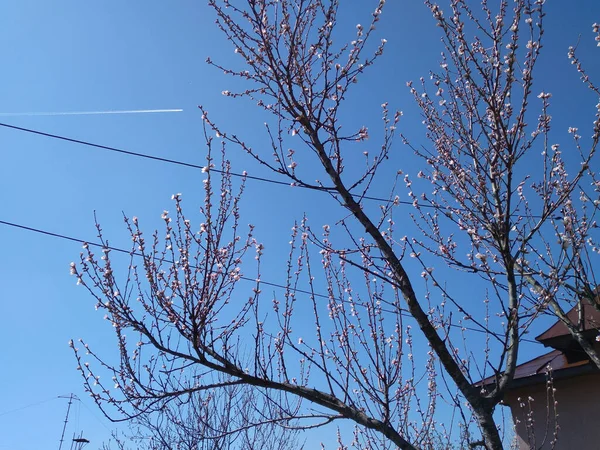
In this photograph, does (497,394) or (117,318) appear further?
(117,318)

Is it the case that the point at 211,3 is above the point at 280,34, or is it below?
above

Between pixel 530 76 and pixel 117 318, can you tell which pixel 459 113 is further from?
pixel 117 318

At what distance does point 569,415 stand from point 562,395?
25 centimetres

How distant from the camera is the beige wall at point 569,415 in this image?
6078 mm

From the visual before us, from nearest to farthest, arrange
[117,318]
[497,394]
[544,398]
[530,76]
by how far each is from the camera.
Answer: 1. [497,394]
2. [117,318]
3. [530,76]
4. [544,398]

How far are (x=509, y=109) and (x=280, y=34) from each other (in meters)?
1.65

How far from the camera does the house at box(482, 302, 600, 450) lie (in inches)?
240

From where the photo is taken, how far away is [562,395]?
6.47m

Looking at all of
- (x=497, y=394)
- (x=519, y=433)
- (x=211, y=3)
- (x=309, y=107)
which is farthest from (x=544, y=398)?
(x=211, y=3)

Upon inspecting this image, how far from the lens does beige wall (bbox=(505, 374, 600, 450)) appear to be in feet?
19.9

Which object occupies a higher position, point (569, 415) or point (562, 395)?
point (562, 395)

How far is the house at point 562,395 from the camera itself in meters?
6.09

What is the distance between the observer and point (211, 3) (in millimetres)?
3332

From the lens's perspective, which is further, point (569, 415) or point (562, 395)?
point (562, 395)
